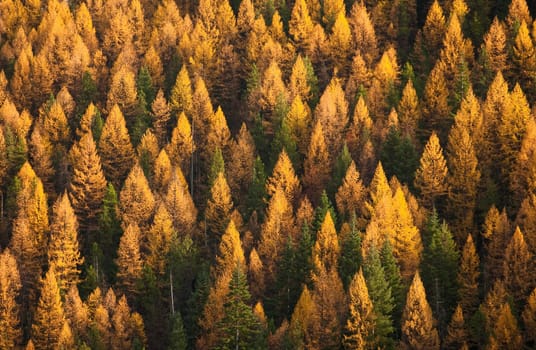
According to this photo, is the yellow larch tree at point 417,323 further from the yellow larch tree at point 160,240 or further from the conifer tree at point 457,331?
the yellow larch tree at point 160,240

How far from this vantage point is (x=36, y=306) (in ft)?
313

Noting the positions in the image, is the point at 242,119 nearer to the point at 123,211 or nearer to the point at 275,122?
the point at 275,122

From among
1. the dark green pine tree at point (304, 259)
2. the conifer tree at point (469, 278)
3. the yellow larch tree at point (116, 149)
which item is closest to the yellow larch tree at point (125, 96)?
the yellow larch tree at point (116, 149)

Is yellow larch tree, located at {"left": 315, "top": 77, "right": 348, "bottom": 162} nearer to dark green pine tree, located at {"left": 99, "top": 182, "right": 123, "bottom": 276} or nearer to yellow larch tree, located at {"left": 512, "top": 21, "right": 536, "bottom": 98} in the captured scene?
yellow larch tree, located at {"left": 512, "top": 21, "right": 536, "bottom": 98}

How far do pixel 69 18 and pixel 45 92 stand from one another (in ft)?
80.2

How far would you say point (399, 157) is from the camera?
103 meters

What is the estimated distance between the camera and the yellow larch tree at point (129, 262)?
9406 cm

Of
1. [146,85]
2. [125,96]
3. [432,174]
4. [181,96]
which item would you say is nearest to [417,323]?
[432,174]

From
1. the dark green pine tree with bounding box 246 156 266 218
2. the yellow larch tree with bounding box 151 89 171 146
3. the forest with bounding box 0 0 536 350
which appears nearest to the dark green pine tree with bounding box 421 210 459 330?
the forest with bounding box 0 0 536 350

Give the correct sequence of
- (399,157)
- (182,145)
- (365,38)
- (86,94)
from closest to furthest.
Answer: (399,157) < (182,145) < (86,94) < (365,38)

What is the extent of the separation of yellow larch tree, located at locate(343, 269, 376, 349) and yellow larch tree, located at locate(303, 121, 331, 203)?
2501 centimetres

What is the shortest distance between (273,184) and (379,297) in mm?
23837

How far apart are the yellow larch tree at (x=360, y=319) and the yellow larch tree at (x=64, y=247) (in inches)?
1079

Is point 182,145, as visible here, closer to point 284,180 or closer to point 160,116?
point 160,116
